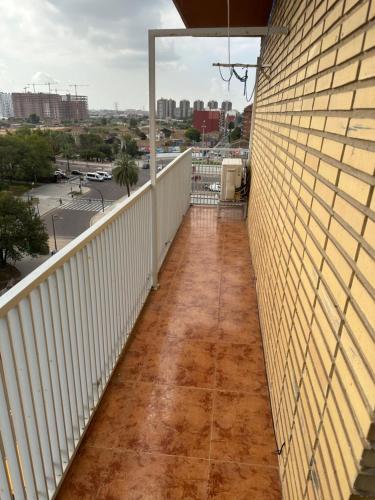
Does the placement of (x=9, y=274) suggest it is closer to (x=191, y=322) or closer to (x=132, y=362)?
(x=191, y=322)

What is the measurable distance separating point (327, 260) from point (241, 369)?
150 cm

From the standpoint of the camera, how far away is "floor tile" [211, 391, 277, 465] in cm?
178

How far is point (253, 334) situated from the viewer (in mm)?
2766

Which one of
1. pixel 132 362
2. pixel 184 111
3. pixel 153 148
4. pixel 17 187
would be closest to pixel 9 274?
pixel 17 187

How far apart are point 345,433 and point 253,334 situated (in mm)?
1919

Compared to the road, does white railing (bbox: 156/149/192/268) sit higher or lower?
higher

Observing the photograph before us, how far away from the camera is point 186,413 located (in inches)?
79.1

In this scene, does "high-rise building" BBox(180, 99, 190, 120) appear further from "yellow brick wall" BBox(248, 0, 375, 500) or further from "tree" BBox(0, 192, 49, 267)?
"yellow brick wall" BBox(248, 0, 375, 500)

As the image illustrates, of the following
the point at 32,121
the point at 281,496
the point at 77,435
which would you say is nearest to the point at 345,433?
the point at 281,496

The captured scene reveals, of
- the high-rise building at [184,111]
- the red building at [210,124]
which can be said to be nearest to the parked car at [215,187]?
the red building at [210,124]

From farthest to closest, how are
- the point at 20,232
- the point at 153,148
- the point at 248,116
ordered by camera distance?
the point at 20,232
the point at 248,116
the point at 153,148

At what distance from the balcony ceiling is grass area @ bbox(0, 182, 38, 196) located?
20530 millimetres

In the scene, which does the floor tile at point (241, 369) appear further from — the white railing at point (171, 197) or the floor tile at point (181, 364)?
the white railing at point (171, 197)

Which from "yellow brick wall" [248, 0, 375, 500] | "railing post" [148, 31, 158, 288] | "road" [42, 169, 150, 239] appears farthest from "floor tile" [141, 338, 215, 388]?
"road" [42, 169, 150, 239]
